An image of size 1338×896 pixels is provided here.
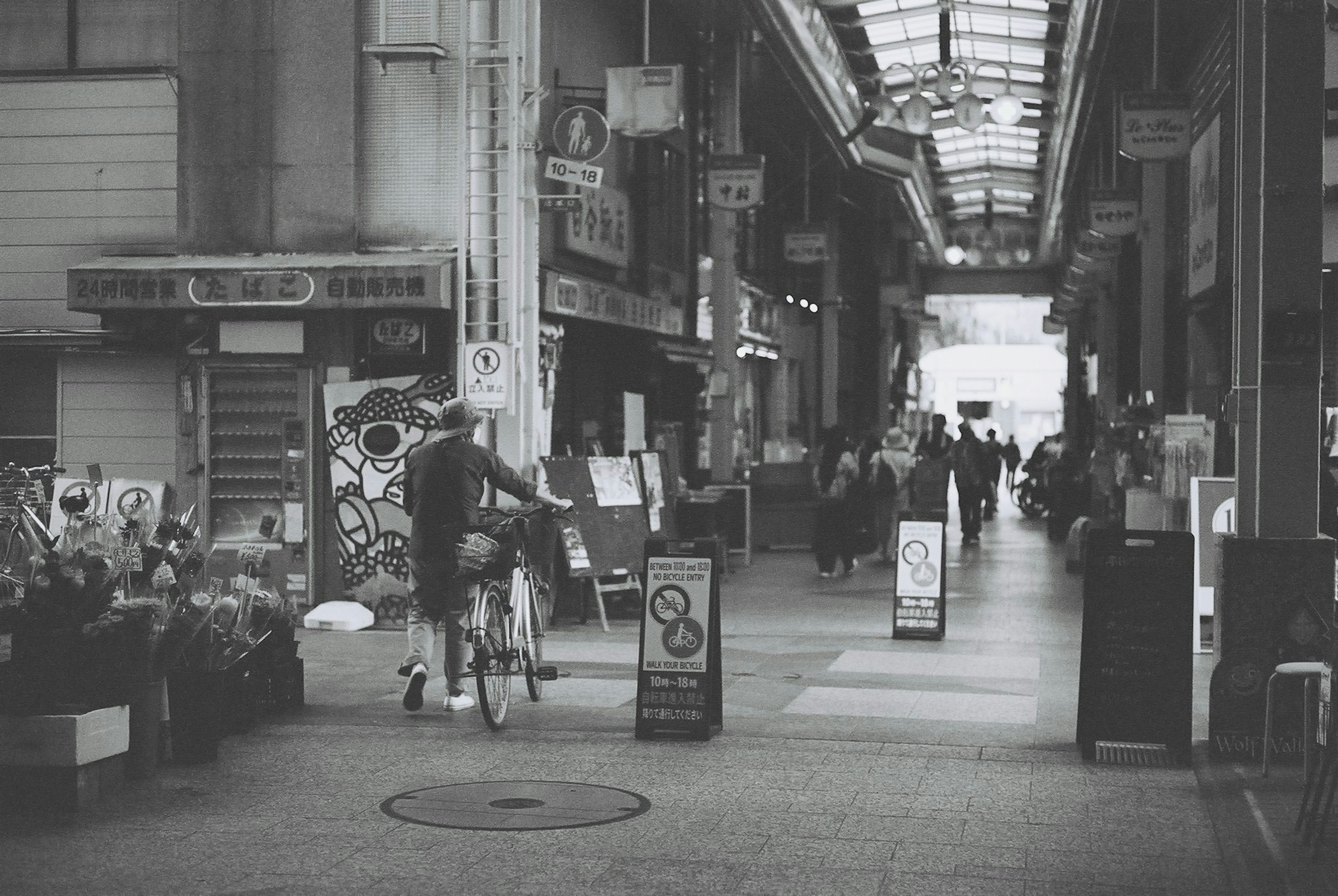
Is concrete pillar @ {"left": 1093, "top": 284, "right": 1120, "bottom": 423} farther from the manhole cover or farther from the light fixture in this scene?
the manhole cover

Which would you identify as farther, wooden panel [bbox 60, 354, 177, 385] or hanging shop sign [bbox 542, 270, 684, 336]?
hanging shop sign [bbox 542, 270, 684, 336]

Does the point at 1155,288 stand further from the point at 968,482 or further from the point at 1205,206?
the point at 968,482

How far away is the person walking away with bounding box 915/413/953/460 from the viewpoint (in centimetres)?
2453

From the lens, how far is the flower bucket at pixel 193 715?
852cm

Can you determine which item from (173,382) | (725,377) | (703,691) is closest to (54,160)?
(173,382)

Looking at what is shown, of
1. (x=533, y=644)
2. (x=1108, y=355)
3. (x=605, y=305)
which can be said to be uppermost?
(x=1108, y=355)

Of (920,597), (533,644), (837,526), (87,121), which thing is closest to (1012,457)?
(837,526)

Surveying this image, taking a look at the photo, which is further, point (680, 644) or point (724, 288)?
point (724, 288)

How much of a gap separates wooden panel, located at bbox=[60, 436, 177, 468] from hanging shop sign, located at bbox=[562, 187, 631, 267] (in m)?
4.48

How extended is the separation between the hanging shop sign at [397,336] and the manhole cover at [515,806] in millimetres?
6928

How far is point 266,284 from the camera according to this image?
14.0 meters

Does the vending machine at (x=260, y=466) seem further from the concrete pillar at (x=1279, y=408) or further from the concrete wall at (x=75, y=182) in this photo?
the concrete pillar at (x=1279, y=408)

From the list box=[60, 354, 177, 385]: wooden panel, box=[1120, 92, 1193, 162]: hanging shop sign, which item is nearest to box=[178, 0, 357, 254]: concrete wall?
box=[60, 354, 177, 385]: wooden panel

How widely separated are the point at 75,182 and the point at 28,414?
2212 millimetres
